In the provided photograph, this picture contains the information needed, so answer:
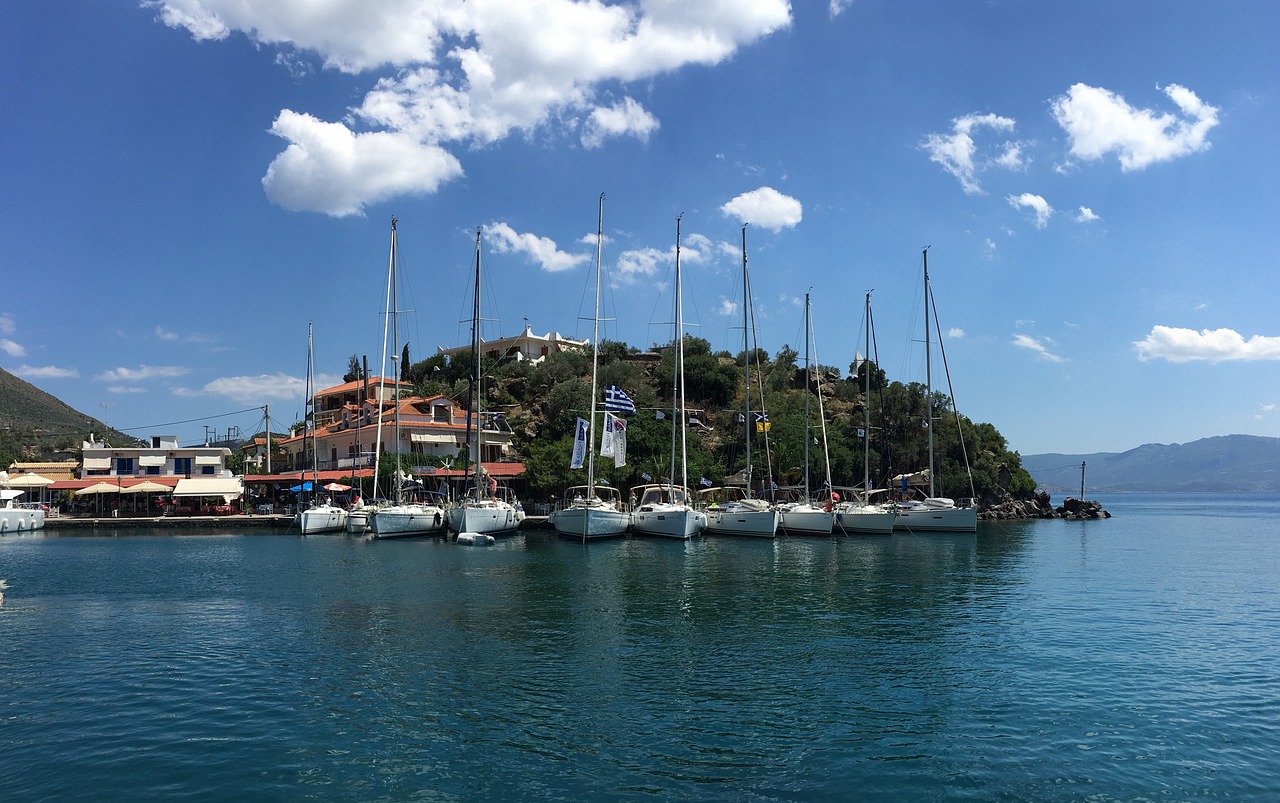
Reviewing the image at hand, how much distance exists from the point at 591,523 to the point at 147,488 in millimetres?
46579

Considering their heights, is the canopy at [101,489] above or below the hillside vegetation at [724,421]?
below

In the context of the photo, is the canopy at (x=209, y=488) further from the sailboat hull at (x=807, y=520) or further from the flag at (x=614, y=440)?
the sailboat hull at (x=807, y=520)

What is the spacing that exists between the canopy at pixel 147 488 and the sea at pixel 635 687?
1716 inches

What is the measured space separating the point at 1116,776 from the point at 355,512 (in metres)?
55.5

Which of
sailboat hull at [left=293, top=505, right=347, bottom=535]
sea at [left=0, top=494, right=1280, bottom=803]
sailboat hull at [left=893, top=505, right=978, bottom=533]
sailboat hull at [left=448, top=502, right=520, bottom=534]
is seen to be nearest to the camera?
sea at [left=0, top=494, right=1280, bottom=803]

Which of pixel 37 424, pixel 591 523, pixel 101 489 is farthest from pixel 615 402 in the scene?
pixel 37 424

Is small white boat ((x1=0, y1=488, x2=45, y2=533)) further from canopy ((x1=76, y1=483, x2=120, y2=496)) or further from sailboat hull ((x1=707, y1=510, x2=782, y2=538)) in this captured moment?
sailboat hull ((x1=707, y1=510, x2=782, y2=538))

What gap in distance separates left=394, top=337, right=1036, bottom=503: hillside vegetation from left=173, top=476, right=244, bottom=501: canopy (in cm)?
2509

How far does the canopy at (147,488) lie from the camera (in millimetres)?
72688

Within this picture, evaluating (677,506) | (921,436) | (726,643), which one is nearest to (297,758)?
(726,643)

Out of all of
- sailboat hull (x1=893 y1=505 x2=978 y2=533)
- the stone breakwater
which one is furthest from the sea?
the stone breakwater

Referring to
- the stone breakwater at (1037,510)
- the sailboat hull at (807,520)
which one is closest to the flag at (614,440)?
the sailboat hull at (807,520)

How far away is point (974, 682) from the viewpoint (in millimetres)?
17859

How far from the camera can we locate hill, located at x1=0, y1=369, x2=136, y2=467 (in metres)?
127
